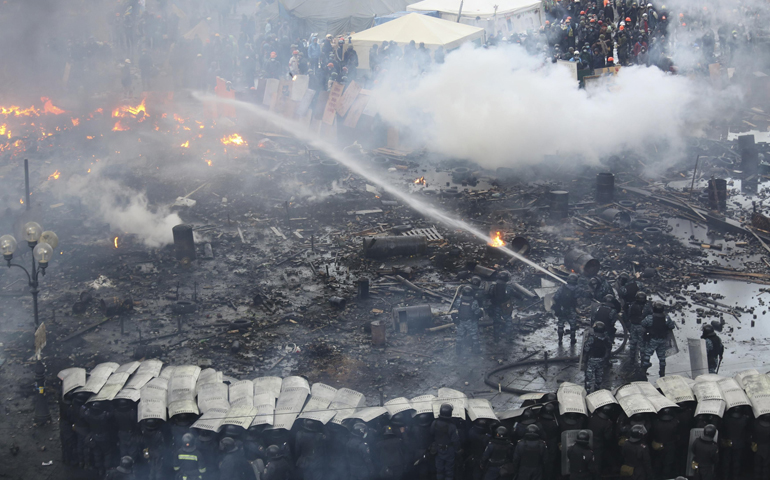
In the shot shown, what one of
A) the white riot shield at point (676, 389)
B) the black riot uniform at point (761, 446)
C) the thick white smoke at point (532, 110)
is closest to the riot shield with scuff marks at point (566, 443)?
the white riot shield at point (676, 389)

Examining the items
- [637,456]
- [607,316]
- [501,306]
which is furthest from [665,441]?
[501,306]

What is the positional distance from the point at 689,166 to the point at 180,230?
56.4 ft

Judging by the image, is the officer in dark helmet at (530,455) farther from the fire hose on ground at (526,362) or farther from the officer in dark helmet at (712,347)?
the officer in dark helmet at (712,347)

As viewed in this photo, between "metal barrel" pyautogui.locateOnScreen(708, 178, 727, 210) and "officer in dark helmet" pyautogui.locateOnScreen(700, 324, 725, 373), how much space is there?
913 cm

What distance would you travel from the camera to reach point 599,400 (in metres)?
9.03

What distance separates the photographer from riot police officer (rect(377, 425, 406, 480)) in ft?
28.3

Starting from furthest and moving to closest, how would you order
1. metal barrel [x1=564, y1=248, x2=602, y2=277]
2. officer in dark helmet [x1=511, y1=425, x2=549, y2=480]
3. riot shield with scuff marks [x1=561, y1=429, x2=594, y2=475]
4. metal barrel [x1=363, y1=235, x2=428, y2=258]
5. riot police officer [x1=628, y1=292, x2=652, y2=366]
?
metal barrel [x1=363, y1=235, x2=428, y2=258], metal barrel [x1=564, y1=248, x2=602, y2=277], riot police officer [x1=628, y1=292, x2=652, y2=366], riot shield with scuff marks [x1=561, y1=429, x2=594, y2=475], officer in dark helmet [x1=511, y1=425, x2=549, y2=480]

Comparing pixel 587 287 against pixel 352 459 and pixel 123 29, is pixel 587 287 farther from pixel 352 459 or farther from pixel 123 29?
pixel 123 29

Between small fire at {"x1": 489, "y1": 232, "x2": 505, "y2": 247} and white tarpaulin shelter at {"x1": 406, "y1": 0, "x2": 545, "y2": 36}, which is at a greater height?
white tarpaulin shelter at {"x1": 406, "y1": 0, "x2": 545, "y2": 36}

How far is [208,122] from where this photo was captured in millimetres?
28125

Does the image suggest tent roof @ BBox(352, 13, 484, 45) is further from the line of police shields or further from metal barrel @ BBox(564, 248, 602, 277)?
the line of police shields

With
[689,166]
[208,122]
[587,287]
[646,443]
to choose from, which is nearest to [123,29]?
[208,122]

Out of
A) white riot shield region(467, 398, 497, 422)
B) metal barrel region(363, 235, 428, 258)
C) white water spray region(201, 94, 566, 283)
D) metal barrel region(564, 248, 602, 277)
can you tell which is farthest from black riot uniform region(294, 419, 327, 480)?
metal barrel region(363, 235, 428, 258)

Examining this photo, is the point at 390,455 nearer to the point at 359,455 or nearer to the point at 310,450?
the point at 359,455
